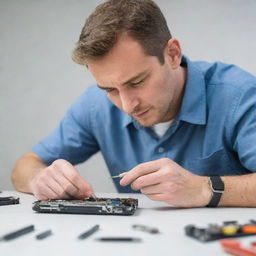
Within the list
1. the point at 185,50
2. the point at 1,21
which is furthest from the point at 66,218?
the point at 1,21

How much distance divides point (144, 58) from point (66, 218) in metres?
0.55

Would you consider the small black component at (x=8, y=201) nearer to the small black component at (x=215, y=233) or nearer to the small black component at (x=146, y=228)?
the small black component at (x=146, y=228)

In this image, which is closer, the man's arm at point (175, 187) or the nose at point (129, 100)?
the man's arm at point (175, 187)

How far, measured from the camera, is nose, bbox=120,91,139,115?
128cm

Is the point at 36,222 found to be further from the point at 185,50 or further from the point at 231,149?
the point at 185,50

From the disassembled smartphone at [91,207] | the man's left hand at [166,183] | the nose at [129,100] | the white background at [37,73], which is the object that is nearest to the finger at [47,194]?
the disassembled smartphone at [91,207]

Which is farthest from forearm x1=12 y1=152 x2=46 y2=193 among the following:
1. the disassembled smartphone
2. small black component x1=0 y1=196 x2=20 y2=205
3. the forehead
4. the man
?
the forehead

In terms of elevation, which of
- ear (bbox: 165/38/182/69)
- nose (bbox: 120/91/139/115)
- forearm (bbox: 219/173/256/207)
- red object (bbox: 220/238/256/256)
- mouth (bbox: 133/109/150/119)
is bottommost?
forearm (bbox: 219/173/256/207)

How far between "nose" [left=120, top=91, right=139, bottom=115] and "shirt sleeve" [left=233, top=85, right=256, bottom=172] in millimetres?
374

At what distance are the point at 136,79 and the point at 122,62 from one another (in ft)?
0.23

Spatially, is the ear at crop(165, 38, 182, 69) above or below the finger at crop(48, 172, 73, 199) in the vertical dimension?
above

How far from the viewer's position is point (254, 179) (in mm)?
1230

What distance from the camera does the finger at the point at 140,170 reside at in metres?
1.10

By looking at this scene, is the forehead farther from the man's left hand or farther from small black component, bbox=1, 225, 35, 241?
small black component, bbox=1, 225, 35, 241
